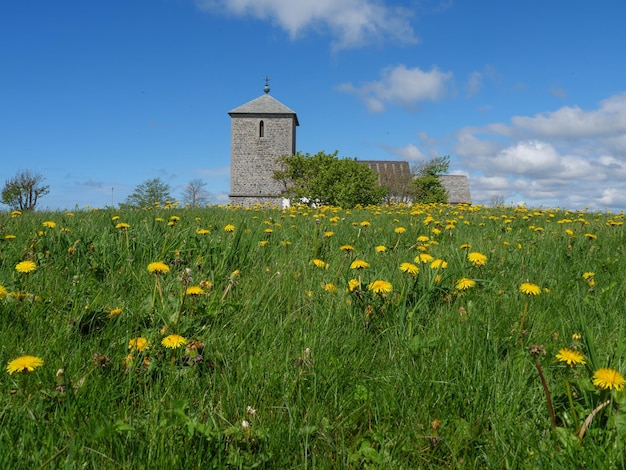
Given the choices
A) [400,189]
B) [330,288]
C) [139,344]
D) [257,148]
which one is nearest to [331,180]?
Answer: [400,189]

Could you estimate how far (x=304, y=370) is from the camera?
1613 millimetres

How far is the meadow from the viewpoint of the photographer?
1.27m

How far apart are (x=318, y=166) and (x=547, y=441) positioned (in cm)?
2927

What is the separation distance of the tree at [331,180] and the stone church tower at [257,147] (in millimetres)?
15091

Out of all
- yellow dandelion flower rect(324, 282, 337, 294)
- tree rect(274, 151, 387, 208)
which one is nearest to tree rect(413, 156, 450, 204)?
tree rect(274, 151, 387, 208)

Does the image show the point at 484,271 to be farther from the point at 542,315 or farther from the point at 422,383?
the point at 422,383

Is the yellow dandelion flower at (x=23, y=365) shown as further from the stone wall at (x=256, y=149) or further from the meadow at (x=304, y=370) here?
the stone wall at (x=256, y=149)

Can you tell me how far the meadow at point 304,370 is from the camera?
1.27m

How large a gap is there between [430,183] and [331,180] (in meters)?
19.2

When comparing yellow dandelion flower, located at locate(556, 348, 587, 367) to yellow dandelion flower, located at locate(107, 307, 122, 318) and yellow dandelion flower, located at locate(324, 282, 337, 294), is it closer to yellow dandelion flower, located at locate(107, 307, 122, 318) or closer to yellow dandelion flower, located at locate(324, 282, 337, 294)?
yellow dandelion flower, located at locate(324, 282, 337, 294)

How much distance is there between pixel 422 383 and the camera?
1568mm

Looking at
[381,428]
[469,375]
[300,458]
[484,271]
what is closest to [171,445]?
[300,458]

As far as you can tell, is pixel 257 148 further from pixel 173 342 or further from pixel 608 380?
pixel 608 380

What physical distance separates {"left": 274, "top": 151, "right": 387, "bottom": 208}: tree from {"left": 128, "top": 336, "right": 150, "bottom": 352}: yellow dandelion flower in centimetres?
2385
